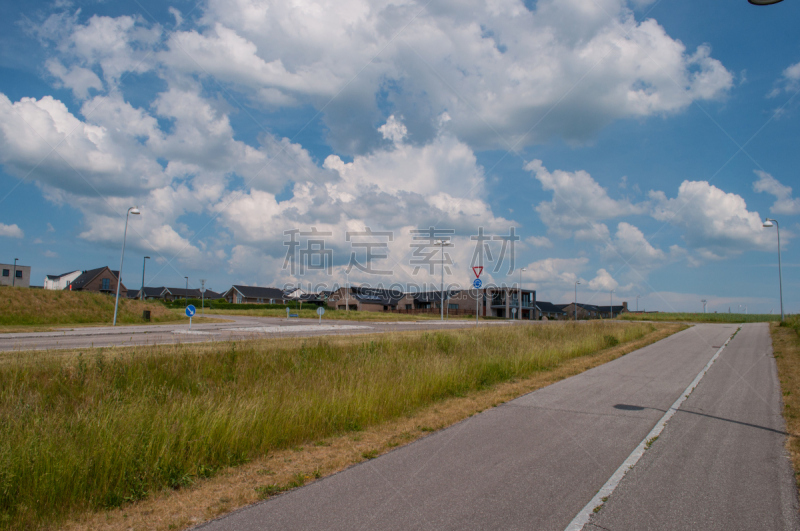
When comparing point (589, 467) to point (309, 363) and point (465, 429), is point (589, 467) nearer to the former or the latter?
point (465, 429)

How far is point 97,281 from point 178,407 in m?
99.2

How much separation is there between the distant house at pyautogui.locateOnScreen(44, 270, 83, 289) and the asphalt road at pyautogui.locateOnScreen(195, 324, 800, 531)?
109847mm

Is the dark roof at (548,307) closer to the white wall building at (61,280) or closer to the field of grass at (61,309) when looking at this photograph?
the field of grass at (61,309)

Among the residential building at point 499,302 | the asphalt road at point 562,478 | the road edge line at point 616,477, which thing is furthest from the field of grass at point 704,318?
the asphalt road at point 562,478

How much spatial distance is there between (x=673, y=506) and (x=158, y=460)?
17.7 ft

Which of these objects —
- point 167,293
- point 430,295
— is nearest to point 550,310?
point 430,295

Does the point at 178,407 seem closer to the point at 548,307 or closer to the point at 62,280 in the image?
the point at 62,280

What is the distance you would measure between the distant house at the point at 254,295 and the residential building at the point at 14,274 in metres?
45.2

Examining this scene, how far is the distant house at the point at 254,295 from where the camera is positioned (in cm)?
11680

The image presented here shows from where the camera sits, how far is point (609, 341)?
71.6ft

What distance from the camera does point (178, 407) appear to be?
6348 mm

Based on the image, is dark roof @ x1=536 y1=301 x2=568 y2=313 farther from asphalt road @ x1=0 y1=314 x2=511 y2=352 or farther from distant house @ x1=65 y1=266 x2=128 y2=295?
distant house @ x1=65 y1=266 x2=128 y2=295

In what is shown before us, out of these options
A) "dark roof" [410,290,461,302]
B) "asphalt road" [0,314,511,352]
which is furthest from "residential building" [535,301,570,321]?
"asphalt road" [0,314,511,352]

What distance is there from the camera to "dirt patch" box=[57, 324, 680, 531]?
13.4 ft
